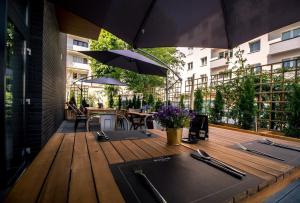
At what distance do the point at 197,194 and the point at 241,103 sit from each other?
3377mm

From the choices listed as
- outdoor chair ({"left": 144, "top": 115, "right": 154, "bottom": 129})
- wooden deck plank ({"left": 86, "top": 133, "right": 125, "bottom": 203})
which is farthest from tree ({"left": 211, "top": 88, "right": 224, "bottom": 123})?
wooden deck plank ({"left": 86, "top": 133, "right": 125, "bottom": 203})

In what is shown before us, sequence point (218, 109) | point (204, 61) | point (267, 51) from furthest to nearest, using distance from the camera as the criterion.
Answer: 1. point (204, 61)
2. point (267, 51)
3. point (218, 109)

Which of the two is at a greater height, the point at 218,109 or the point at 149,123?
the point at 218,109

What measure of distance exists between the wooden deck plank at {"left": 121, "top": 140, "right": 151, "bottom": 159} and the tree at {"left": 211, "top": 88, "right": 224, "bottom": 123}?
3.25m

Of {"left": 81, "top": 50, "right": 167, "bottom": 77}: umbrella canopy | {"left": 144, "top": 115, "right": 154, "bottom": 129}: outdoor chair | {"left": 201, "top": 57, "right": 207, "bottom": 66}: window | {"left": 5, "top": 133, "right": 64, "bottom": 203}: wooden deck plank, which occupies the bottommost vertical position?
{"left": 144, "top": 115, "right": 154, "bottom": 129}: outdoor chair

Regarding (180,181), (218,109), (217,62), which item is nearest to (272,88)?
(218,109)

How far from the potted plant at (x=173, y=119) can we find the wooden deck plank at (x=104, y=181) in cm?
49

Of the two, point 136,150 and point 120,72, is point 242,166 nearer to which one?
point 136,150

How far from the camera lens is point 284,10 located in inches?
52.9

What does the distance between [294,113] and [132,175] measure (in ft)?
10.2

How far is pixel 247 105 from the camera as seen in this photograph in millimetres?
3412

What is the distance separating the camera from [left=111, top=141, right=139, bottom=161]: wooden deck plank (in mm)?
960

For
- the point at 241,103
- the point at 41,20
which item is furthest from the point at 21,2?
the point at 241,103

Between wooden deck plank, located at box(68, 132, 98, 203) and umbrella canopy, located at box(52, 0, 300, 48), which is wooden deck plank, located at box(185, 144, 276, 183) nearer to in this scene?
wooden deck plank, located at box(68, 132, 98, 203)
